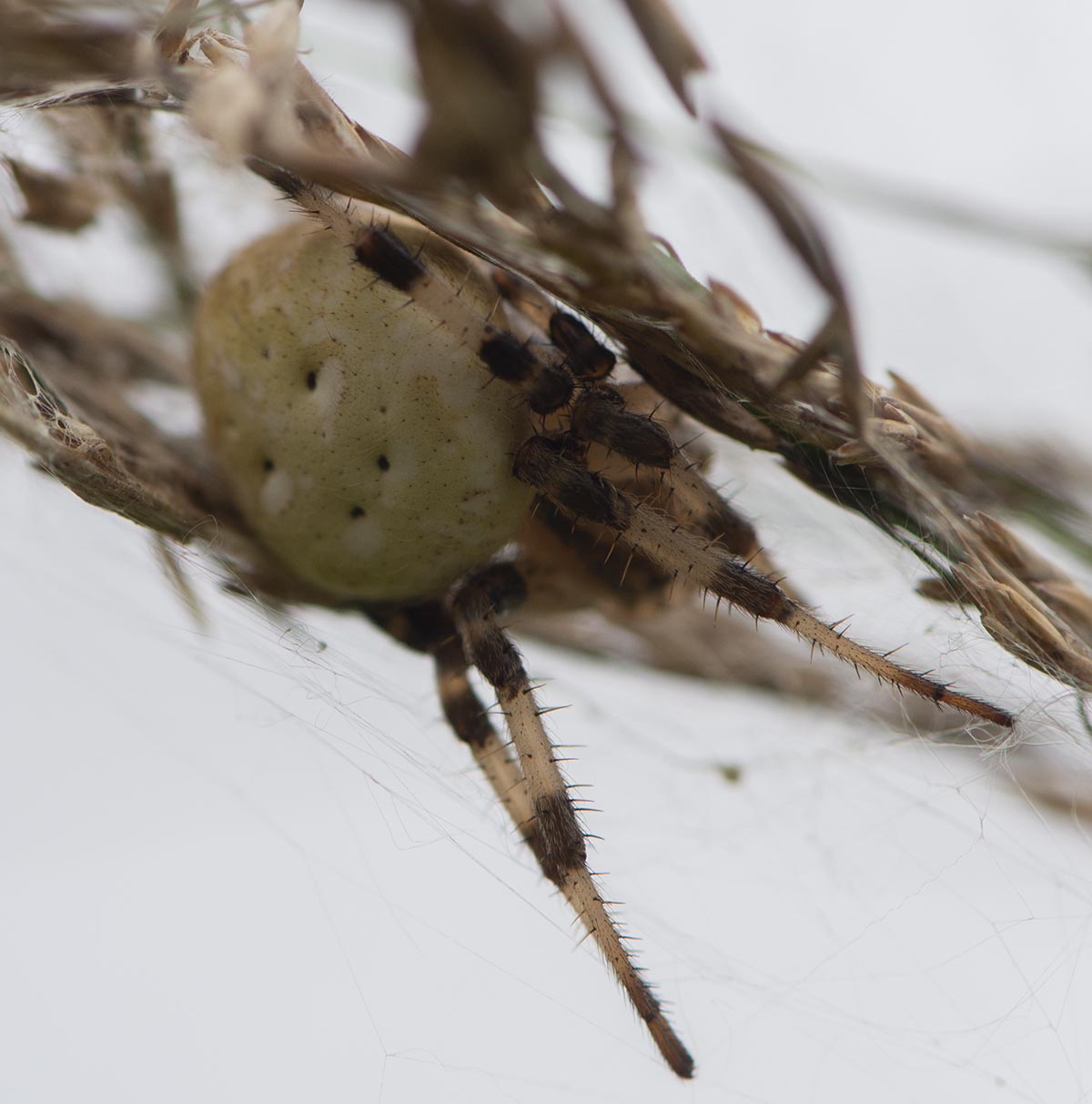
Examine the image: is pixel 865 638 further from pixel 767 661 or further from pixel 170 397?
pixel 170 397

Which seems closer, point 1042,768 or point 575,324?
point 575,324

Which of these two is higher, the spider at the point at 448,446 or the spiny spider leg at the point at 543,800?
the spider at the point at 448,446

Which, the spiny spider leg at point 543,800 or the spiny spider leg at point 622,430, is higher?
the spiny spider leg at point 622,430

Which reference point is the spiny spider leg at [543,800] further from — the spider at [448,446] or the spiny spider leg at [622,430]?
the spiny spider leg at [622,430]

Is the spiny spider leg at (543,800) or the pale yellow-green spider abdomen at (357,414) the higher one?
the pale yellow-green spider abdomen at (357,414)

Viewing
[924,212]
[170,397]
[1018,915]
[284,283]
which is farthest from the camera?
[170,397]

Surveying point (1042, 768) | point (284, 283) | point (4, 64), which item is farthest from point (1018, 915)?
point (4, 64)

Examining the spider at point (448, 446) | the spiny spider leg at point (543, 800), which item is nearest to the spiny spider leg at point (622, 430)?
the spider at point (448, 446)

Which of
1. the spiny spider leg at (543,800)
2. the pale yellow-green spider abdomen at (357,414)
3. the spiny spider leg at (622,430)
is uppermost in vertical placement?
the spiny spider leg at (622,430)
